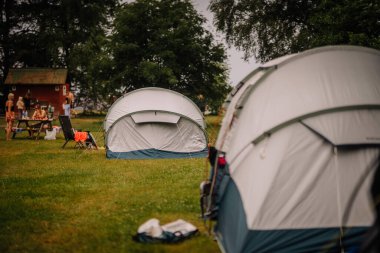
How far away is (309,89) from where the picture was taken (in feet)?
17.4

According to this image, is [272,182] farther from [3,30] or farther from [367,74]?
[3,30]

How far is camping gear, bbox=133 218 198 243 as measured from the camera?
5.80 metres

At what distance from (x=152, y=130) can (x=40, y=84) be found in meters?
34.9

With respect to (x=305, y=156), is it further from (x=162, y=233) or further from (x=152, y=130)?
(x=152, y=130)

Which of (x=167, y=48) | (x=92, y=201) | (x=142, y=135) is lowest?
(x=92, y=201)

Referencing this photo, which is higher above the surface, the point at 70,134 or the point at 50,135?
the point at 70,134

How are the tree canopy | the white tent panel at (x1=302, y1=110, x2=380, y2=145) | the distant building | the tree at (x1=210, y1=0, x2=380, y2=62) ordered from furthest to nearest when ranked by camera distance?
the distant building < the tree canopy < the tree at (x1=210, y1=0, x2=380, y2=62) < the white tent panel at (x1=302, y1=110, x2=380, y2=145)

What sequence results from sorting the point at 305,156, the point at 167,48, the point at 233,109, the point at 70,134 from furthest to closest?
the point at 167,48, the point at 70,134, the point at 233,109, the point at 305,156

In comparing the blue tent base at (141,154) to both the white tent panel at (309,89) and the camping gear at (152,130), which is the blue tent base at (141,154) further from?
the white tent panel at (309,89)

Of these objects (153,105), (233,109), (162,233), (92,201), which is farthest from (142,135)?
(162,233)

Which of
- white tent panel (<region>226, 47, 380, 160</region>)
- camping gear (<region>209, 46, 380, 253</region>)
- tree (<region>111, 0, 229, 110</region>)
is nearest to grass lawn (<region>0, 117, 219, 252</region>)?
camping gear (<region>209, 46, 380, 253</region>)

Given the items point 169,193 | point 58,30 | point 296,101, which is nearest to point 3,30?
point 58,30

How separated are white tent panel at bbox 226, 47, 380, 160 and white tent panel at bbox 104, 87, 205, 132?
8.24m

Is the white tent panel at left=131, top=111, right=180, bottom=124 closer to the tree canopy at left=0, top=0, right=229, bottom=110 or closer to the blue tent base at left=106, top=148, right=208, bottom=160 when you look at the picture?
the blue tent base at left=106, top=148, right=208, bottom=160
